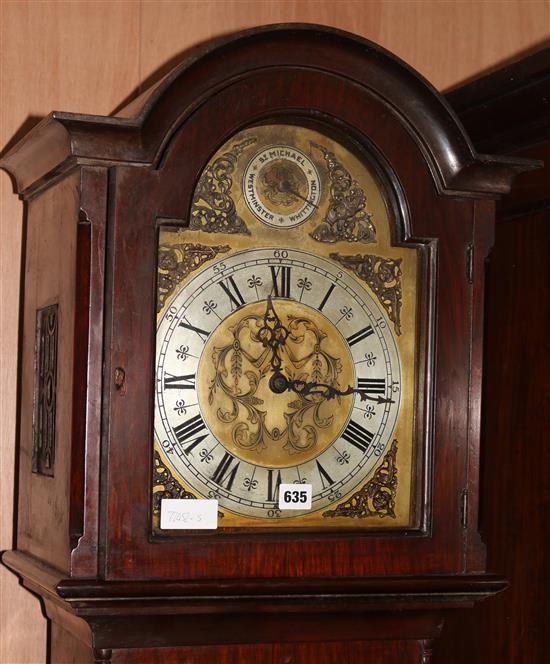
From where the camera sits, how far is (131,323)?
1.37 metres

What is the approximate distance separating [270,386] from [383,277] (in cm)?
20

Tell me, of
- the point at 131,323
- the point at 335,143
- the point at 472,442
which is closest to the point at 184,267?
the point at 131,323

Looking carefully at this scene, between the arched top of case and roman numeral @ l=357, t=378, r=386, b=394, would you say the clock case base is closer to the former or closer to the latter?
roman numeral @ l=357, t=378, r=386, b=394

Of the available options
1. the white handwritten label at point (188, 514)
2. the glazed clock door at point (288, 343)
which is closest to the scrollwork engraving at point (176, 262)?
the glazed clock door at point (288, 343)

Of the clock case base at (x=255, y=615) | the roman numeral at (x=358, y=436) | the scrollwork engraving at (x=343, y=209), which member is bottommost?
the clock case base at (x=255, y=615)

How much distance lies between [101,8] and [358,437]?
822mm

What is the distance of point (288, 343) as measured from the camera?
1440 mm

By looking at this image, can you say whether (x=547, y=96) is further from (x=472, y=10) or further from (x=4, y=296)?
→ (x=4, y=296)

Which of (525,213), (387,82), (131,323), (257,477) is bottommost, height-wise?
(257,477)

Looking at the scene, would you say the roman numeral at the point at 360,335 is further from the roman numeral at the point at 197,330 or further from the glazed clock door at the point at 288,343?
the roman numeral at the point at 197,330

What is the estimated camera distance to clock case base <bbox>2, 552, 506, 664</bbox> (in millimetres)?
1354

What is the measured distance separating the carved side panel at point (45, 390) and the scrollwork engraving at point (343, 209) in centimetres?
36

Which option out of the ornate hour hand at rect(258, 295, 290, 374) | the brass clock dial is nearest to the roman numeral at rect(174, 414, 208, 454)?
the brass clock dial

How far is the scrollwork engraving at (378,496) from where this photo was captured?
4.79 ft
